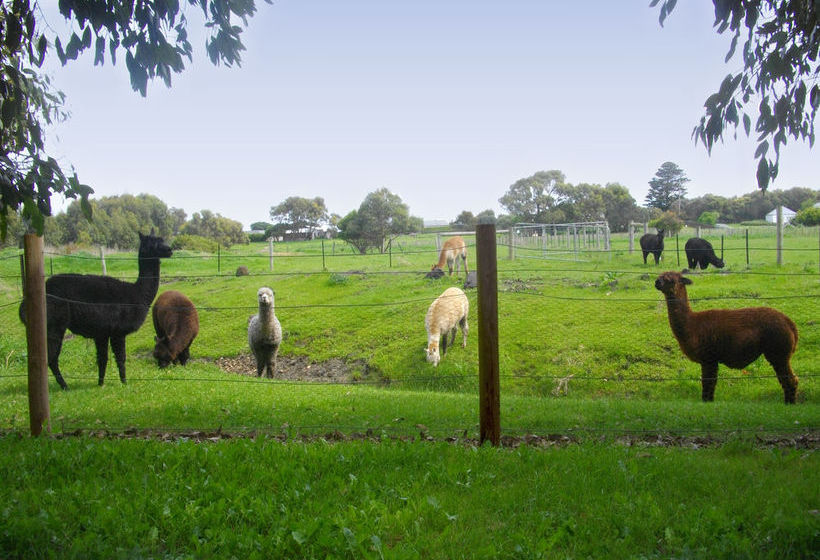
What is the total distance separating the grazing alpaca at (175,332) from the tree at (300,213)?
5014 cm

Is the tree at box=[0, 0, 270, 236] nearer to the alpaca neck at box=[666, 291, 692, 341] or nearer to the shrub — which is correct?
the alpaca neck at box=[666, 291, 692, 341]

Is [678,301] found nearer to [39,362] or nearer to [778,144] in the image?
[778,144]

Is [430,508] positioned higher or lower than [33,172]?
lower

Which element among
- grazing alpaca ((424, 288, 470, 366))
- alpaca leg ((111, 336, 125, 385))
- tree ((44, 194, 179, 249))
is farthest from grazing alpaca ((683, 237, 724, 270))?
tree ((44, 194, 179, 249))

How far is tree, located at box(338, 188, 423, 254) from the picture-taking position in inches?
1686

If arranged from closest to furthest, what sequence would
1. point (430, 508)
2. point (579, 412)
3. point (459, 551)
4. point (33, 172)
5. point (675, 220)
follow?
1. point (459, 551)
2. point (430, 508)
3. point (33, 172)
4. point (579, 412)
5. point (675, 220)

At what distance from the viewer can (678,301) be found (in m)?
10.4

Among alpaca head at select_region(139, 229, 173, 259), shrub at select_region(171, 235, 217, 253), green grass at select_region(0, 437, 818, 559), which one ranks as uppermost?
shrub at select_region(171, 235, 217, 253)

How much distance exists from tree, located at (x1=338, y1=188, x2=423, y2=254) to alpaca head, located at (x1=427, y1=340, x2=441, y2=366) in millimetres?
27052

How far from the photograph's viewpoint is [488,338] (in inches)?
246

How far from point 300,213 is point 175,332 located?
5215cm

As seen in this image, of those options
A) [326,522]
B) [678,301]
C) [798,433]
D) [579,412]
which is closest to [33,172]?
[326,522]

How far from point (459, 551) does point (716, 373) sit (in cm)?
863

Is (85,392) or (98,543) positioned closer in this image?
(98,543)
